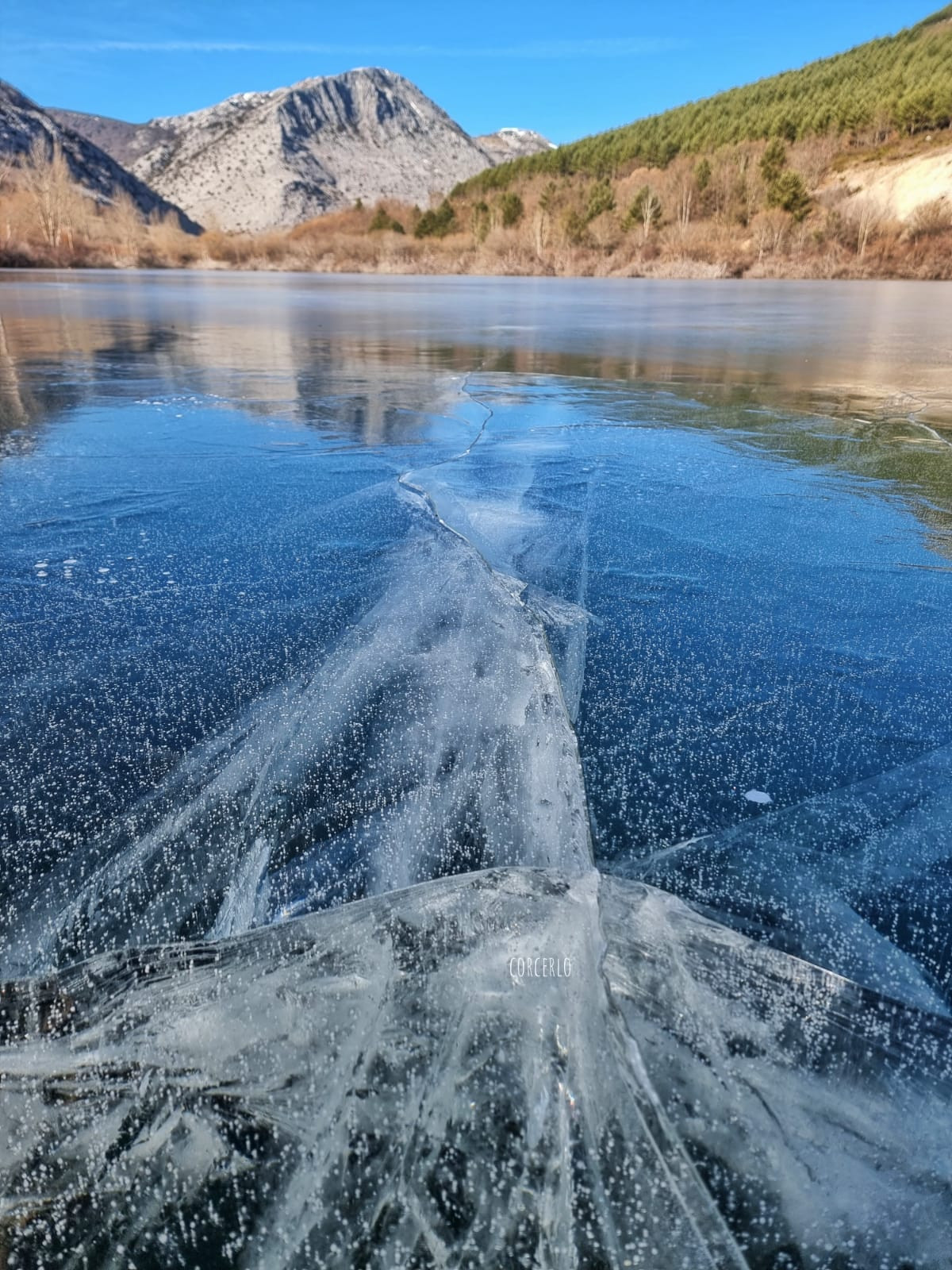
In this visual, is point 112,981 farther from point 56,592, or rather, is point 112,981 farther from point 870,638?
point 870,638

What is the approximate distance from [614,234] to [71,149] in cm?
7987

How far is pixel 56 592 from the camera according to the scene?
7.43 feet

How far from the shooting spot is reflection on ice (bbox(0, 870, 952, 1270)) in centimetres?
78

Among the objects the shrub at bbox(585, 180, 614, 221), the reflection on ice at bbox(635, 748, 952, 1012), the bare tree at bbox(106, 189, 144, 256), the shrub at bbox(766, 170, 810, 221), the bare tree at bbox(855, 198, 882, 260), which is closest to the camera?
the reflection on ice at bbox(635, 748, 952, 1012)

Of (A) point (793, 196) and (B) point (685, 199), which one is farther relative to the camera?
(B) point (685, 199)

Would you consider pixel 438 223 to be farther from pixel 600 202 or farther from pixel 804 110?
pixel 804 110

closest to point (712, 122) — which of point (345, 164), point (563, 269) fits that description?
point (563, 269)

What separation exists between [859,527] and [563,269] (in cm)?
4568

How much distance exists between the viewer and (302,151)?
11719 cm

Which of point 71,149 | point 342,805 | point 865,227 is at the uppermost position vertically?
point 71,149

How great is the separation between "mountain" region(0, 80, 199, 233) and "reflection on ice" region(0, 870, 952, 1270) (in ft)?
335

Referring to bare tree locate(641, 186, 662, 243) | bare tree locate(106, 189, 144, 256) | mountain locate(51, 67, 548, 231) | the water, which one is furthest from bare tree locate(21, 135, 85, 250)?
the water

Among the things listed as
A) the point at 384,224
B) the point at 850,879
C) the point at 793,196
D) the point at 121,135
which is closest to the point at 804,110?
the point at 793,196

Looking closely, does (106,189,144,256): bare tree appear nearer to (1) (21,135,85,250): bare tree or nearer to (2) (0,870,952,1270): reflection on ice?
(1) (21,135,85,250): bare tree
